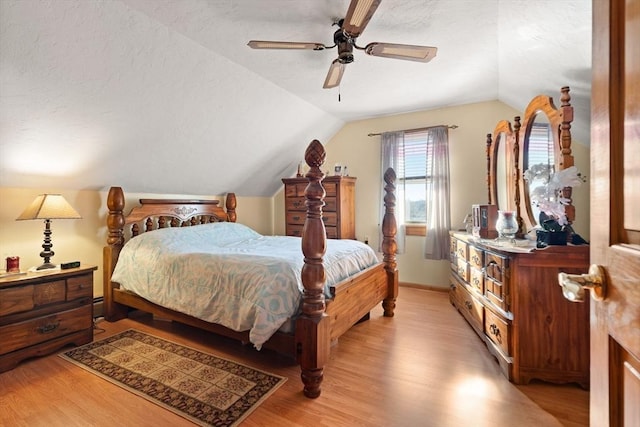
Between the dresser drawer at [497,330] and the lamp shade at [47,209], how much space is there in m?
3.47

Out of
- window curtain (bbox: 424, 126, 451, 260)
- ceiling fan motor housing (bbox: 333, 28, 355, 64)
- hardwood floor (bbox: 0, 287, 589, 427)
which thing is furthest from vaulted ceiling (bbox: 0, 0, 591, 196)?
hardwood floor (bbox: 0, 287, 589, 427)

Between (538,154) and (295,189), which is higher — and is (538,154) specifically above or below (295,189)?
above

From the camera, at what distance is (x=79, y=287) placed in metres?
2.54

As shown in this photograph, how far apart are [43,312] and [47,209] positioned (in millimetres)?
799

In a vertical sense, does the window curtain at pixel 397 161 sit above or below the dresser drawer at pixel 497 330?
above

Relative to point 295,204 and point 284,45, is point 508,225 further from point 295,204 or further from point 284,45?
point 295,204

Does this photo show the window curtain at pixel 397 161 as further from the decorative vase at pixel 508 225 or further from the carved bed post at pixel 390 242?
the decorative vase at pixel 508 225

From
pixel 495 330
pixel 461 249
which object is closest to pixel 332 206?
pixel 461 249

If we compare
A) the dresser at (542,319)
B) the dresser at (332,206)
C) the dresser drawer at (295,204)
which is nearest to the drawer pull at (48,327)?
the dresser at (332,206)

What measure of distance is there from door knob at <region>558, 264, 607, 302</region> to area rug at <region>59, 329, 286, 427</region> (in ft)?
5.52

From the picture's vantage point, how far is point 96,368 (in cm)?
216

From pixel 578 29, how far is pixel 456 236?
200cm

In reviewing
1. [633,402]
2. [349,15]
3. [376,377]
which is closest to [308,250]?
[376,377]

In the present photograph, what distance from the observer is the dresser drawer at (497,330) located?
2072mm
